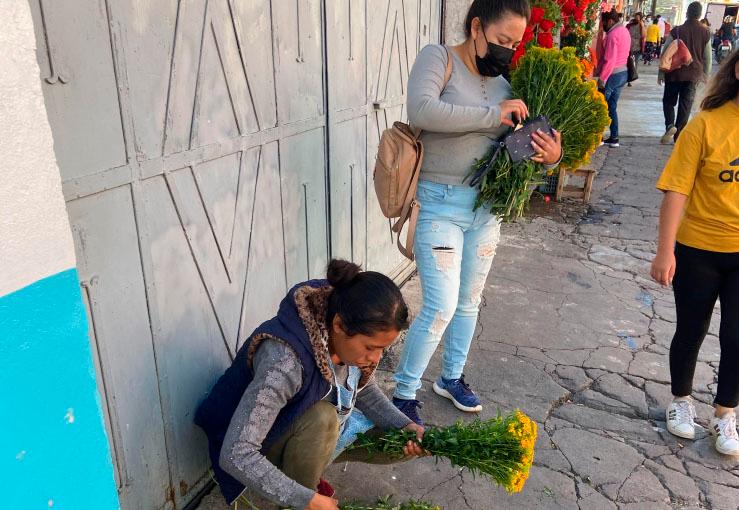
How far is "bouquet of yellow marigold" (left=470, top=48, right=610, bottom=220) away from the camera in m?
2.56

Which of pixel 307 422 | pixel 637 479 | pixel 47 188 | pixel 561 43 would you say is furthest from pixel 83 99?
pixel 561 43

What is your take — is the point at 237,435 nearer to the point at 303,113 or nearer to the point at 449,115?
the point at 449,115

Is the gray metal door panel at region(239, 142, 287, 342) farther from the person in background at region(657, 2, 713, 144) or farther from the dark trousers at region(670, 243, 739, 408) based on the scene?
the person in background at region(657, 2, 713, 144)

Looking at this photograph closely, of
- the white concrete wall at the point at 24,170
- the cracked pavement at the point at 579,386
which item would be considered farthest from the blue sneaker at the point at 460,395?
the white concrete wall at the point at 24,170

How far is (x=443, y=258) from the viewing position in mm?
2582

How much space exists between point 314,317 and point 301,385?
213 mm

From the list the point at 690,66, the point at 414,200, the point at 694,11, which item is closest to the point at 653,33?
the point at 694,11

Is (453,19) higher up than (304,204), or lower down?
higher up

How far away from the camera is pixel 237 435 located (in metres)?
1.82

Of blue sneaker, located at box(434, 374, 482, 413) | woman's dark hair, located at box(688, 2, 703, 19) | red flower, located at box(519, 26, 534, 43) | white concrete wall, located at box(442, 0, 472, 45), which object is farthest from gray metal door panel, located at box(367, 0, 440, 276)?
woman's dark hair, located at box(688, 2, 703, 19)

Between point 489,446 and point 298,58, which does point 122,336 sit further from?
point 298,58

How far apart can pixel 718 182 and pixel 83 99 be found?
2347mm

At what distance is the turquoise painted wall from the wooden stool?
5.85m

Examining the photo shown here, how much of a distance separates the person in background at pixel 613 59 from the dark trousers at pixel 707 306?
6290 mm
